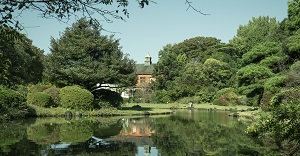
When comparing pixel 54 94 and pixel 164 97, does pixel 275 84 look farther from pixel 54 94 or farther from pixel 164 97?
pixel 164 97

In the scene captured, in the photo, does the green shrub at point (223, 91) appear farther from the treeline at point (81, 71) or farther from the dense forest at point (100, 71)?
the treeline at point (81, 71)

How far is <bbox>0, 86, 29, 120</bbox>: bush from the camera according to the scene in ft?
60.6

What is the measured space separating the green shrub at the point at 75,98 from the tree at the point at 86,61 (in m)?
1.35

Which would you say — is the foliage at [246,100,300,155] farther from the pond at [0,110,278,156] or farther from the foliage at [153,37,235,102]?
the foliage at [153,37,235,102]

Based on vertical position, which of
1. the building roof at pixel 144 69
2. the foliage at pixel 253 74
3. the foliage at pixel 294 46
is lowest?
the foliage at pixel 253 74

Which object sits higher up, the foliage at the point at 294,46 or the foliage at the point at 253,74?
the foliage at the point at 294,46

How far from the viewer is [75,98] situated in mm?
23438

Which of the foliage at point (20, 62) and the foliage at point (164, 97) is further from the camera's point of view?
the foliage at point (164, 97)

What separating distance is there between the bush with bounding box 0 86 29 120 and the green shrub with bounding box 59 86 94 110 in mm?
3107

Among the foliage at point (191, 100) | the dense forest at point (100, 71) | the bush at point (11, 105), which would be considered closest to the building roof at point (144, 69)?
the foliage at point (191, 100)

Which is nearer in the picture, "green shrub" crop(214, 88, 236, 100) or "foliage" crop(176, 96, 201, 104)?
"green shrub" crop(214, 88, 236, 100)

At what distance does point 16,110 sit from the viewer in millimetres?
19781

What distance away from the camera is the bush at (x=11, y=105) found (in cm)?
1847

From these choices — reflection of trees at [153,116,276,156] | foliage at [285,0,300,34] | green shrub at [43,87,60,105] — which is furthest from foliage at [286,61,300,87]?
green shrub at [43,87,60,105]
